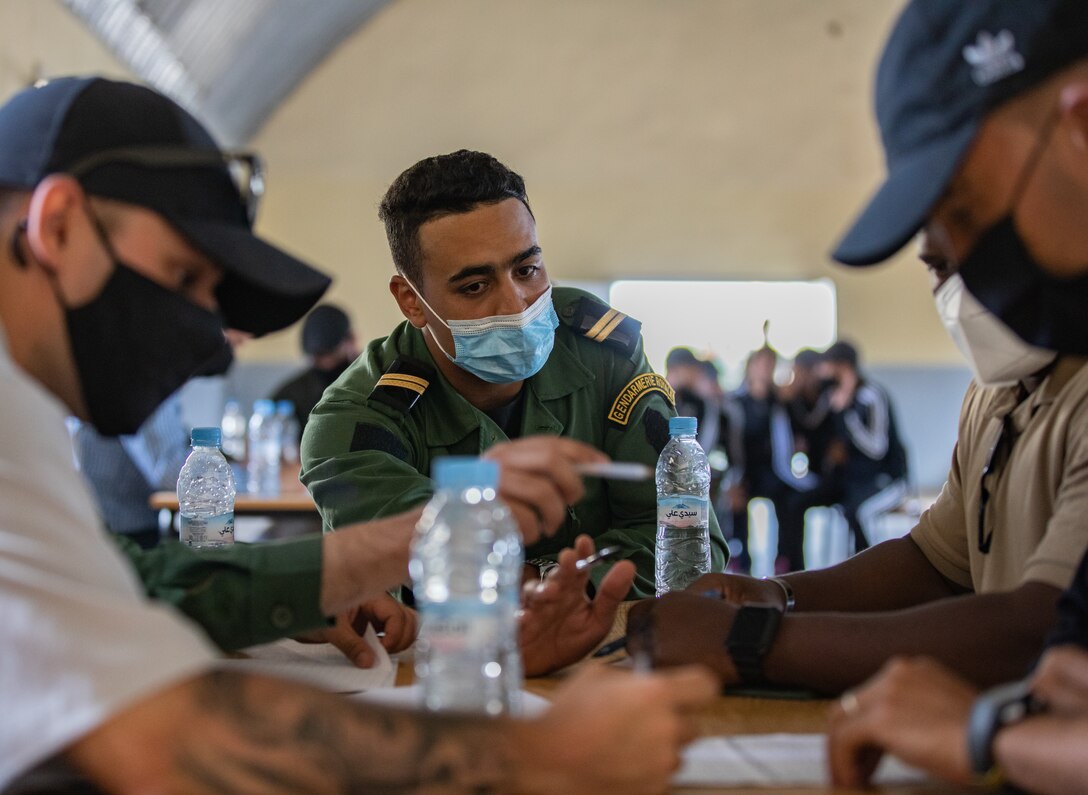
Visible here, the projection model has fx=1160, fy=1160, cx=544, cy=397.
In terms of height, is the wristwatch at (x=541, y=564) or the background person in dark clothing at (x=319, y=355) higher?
the background person in dark clothing at (x=319, y=355)

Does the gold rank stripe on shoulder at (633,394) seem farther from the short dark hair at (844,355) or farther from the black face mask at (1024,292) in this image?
the short dark hair at (844,355)

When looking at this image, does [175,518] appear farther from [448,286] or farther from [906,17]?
[906,17]

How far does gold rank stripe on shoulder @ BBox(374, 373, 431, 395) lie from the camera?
257 centimetres

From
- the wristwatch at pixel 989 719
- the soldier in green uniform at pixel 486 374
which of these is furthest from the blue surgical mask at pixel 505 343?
the wristwatch at pixel 989 719

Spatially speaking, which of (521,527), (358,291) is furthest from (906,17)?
(358,291)

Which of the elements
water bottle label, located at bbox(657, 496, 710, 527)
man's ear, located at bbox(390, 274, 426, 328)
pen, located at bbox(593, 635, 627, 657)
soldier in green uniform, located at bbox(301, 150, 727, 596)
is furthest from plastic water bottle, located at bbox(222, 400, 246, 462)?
pen, located at bbox(593, 635, 627, 657)

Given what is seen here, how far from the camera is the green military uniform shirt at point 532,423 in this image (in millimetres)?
2395

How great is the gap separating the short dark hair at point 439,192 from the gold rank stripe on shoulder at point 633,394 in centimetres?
48

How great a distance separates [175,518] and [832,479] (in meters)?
4.50

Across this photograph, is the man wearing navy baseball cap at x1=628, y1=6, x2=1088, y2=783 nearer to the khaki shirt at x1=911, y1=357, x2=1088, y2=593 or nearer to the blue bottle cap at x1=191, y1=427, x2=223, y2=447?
the khaki shirt at x1=911, y1=357, x2=1088, y2=593

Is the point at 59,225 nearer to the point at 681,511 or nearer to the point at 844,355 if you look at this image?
the point at 681,511

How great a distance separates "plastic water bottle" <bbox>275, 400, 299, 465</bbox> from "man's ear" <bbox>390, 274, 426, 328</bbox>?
3.58m

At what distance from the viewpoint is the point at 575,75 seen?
11.4 metres

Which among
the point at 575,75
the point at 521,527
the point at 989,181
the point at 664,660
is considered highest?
the point at 575,75
